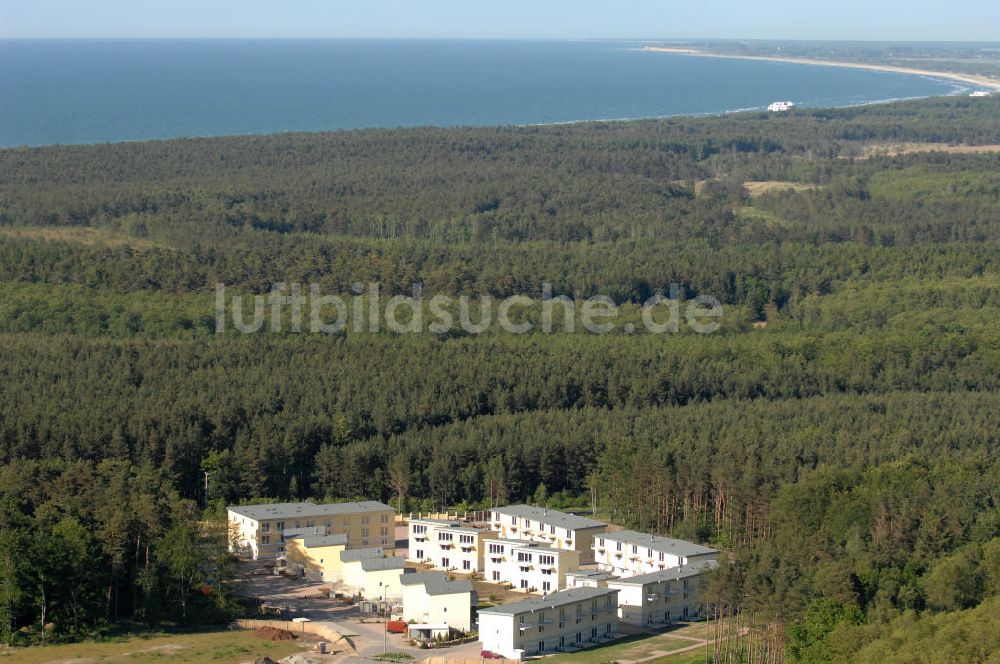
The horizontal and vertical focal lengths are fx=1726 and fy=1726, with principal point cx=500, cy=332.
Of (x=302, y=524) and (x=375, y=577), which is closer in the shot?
(x=375, y=577)

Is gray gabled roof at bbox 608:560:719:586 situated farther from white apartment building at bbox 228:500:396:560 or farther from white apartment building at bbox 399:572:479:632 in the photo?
white apartment building at bbox 228:500:396:560

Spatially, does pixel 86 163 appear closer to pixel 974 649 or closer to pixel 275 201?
pixel 275 201

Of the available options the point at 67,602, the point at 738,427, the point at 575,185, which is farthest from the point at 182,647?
the point at 575,185

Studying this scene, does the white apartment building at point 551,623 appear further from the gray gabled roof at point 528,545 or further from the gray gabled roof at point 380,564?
the gray gabled roof at point 380,564

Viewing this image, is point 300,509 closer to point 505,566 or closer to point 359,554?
point 359,554

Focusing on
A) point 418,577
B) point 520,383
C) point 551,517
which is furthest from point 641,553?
point 520,383
